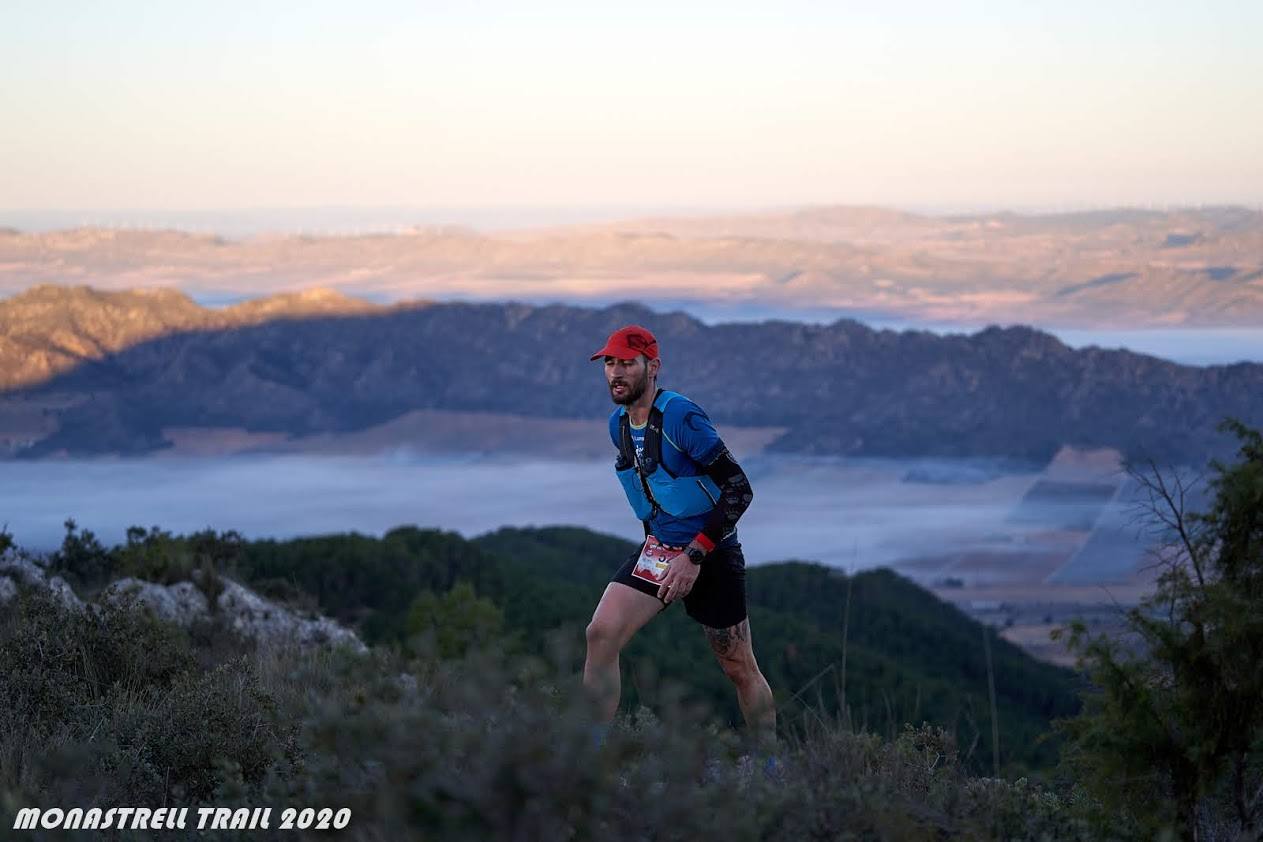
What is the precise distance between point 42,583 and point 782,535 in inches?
6596

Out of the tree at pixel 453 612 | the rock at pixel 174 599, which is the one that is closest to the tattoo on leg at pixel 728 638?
the rock at pixel 174 599

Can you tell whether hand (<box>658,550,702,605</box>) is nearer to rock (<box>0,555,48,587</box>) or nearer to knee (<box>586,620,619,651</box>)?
knee (<box>586,620,619,651</box>)

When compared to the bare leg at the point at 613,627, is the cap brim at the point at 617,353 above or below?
above

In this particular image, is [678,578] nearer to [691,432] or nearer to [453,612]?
[691,432]

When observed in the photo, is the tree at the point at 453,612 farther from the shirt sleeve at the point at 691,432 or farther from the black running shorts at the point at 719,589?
the shirt sleeve at the point at 691,432

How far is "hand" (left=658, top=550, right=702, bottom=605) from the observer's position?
210 inches

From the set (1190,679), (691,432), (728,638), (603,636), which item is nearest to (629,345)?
(691,432)

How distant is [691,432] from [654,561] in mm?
594

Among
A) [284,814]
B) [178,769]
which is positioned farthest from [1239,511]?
[178,769]

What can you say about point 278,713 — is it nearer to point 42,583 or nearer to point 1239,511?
point 1239,511

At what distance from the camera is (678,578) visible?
17.5 feet

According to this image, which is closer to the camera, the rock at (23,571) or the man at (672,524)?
the man at (672,524)

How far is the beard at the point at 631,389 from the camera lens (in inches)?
215

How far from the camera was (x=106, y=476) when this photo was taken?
199875mm
